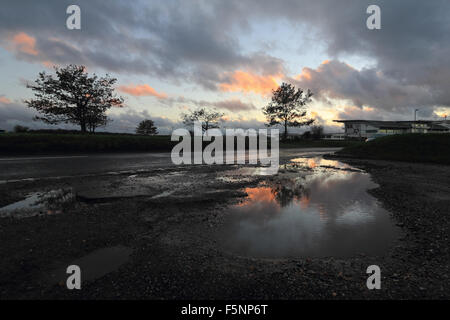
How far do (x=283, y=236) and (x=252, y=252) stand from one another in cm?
109

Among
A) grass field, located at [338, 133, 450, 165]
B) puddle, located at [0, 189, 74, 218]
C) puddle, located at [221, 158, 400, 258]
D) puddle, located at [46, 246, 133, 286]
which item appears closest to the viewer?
puddle, located at [46, 246, 133, 286]

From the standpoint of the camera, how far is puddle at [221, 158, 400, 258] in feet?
13.7

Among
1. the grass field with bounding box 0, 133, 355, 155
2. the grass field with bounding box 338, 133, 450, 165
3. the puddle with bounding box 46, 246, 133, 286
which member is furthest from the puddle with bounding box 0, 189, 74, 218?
the grass field with bounding box 338, 133, 450, 165

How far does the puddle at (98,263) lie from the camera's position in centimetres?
314

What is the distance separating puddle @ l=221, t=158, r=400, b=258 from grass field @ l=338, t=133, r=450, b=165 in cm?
1841

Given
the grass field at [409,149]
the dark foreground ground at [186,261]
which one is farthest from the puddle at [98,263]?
the grass field at [409,149]

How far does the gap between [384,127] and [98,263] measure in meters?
113

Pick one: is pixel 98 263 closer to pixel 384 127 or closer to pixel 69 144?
pixel 69 144

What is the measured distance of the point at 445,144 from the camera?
22094 mm

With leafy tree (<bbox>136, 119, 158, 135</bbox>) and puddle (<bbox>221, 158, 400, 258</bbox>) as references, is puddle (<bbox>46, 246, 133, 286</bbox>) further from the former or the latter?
leafy tree (<bbox>136, 119, 158, 135</bbox>)

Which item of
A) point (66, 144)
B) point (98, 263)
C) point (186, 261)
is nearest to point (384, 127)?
point (66, 144)

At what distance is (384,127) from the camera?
90.2m
